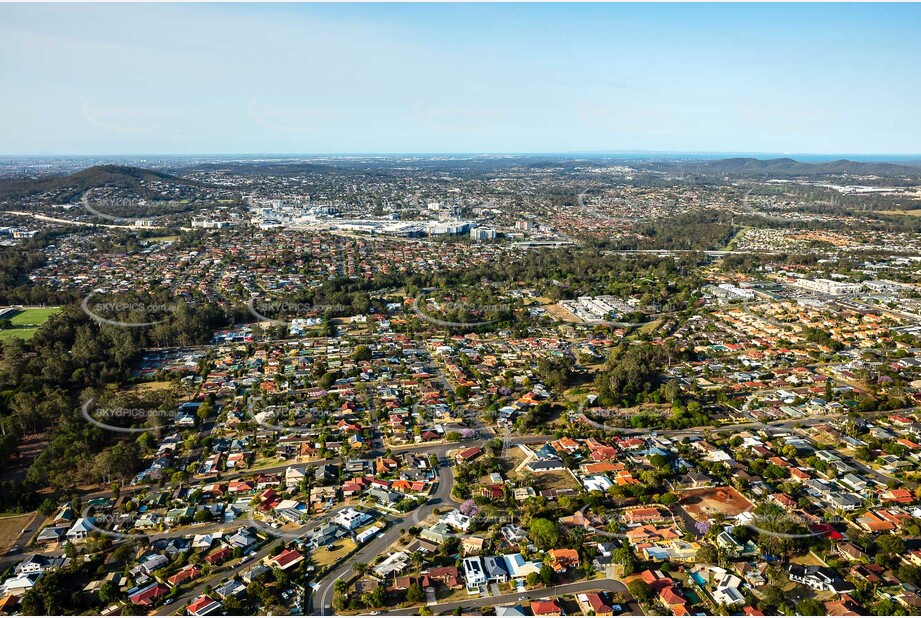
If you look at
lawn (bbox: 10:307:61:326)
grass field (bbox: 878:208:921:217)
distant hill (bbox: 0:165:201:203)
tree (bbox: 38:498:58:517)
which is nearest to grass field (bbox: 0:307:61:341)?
lawn (bbox: 10:307:61:326)

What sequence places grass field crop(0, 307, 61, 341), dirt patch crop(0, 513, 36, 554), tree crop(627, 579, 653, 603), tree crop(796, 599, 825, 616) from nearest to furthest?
tree crop(796, 599, 825, 616) < tree crop(627, 579, 653, 603) < dirt patch crop(0, 513, 36, 554) < grass field crop(0, 307, 61, 341)

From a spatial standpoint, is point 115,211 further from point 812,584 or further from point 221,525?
point 812,584

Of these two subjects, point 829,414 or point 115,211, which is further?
point 115,211

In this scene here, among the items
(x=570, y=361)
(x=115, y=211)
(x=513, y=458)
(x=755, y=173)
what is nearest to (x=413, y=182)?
(x=115, y=211)

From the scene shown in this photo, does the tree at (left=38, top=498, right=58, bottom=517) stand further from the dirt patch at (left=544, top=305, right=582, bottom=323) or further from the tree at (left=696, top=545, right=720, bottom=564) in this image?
the dirt patch at (left=544, top=305, right=582, bottom=323)

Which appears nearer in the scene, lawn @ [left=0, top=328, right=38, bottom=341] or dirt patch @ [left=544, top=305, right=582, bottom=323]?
lawn @ [left=0, top=328, right=38, bottom=341]

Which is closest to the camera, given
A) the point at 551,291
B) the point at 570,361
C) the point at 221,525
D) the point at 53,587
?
the point at 53,587

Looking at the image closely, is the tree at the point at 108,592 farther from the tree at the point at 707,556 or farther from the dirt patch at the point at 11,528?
the tree at the point at 707,556
